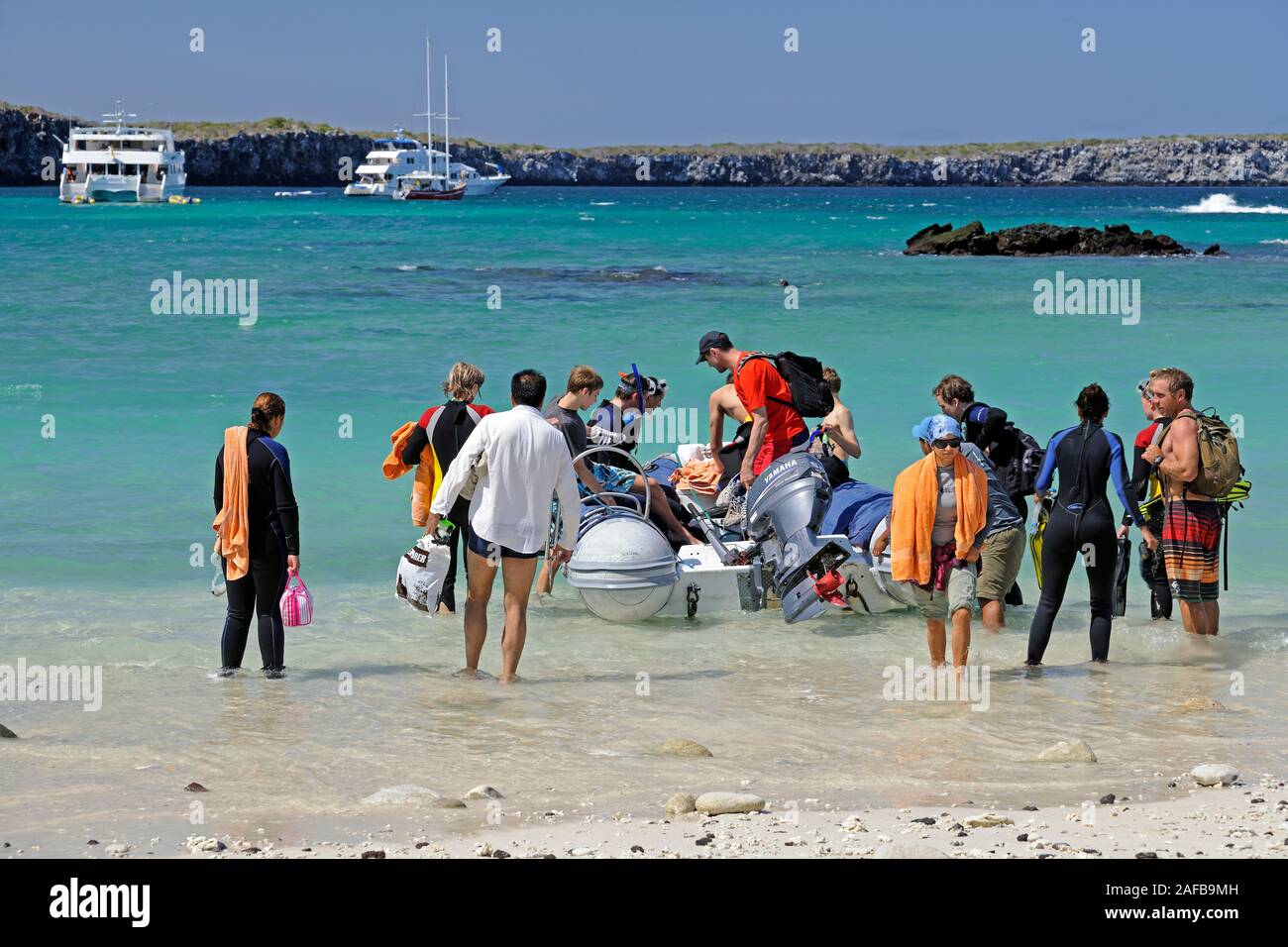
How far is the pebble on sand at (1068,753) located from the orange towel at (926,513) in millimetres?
1064

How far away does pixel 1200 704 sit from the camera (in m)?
7.00

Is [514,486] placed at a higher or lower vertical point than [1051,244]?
lower

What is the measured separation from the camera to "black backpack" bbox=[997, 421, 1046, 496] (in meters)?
8.30

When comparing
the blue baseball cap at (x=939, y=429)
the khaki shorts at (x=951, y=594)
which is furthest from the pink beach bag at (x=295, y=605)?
the blue baseball cap at (x=939, y=429)

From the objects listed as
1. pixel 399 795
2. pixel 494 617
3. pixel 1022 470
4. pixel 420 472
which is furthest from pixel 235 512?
pixel 1022 470

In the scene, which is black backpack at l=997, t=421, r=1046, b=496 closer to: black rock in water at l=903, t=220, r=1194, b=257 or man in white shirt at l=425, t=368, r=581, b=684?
man in white shirt at l=425, t=368, r=581, b=684

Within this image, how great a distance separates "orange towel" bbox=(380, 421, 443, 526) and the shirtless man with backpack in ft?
12.8

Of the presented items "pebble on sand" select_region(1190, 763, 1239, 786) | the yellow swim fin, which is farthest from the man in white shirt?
"pebble on sand" select_region(1190, 763, 1239, 786)

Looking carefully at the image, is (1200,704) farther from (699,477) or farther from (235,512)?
(235,512)

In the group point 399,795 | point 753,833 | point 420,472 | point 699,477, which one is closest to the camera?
point 753,833

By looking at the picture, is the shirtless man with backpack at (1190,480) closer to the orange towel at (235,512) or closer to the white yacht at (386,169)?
the orange towel at (235,512)

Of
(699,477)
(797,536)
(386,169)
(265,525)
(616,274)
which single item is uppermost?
(386,169)

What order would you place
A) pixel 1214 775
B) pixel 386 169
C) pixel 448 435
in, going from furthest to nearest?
pixel 386 169 → pixel 448 435 → pixel 1214 775

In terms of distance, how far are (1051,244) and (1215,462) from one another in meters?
45.5
